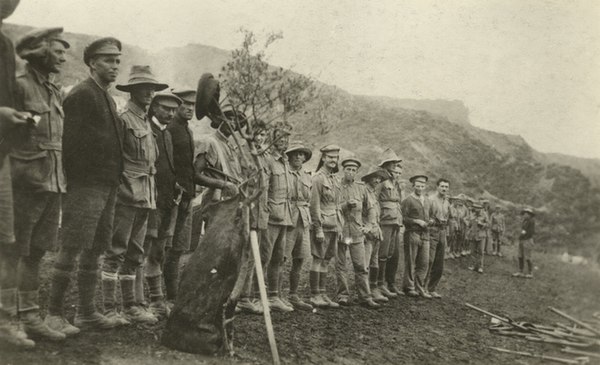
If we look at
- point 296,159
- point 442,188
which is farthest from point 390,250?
point 442,188

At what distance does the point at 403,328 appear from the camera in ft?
22.1

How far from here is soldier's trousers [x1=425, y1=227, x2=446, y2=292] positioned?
9664 millimetres

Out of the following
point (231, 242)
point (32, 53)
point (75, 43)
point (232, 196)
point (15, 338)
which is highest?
point (75, 43)

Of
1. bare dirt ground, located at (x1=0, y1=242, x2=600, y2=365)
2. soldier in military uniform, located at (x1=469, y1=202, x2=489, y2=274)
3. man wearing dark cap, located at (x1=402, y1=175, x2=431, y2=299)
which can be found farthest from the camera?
soldier in military uniform, located at (x1=469, y1=202, x2=489, y2=274)

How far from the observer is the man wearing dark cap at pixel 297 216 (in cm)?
714

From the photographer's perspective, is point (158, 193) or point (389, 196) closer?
point (158, 193)

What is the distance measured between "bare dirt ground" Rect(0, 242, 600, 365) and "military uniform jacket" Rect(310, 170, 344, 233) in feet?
3.89

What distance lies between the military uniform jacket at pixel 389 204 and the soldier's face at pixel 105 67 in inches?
218

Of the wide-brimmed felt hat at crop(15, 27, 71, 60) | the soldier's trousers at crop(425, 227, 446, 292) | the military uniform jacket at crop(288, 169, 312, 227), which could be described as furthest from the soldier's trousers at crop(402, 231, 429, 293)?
the wide-brimmed felt hat at crop(15, 27, 71, 60)

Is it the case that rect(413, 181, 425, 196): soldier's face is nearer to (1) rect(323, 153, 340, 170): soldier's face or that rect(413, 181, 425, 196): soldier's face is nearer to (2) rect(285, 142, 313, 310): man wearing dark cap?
(1) rect(323, 153, 340, 170): soldier's face

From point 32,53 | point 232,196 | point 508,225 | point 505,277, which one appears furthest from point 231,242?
point 508,225

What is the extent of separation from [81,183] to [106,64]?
1002 mm

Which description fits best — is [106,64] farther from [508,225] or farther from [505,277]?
[508,225]

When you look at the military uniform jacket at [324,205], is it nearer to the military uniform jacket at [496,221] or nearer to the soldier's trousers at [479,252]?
the soldier's trousers at [479,252]
